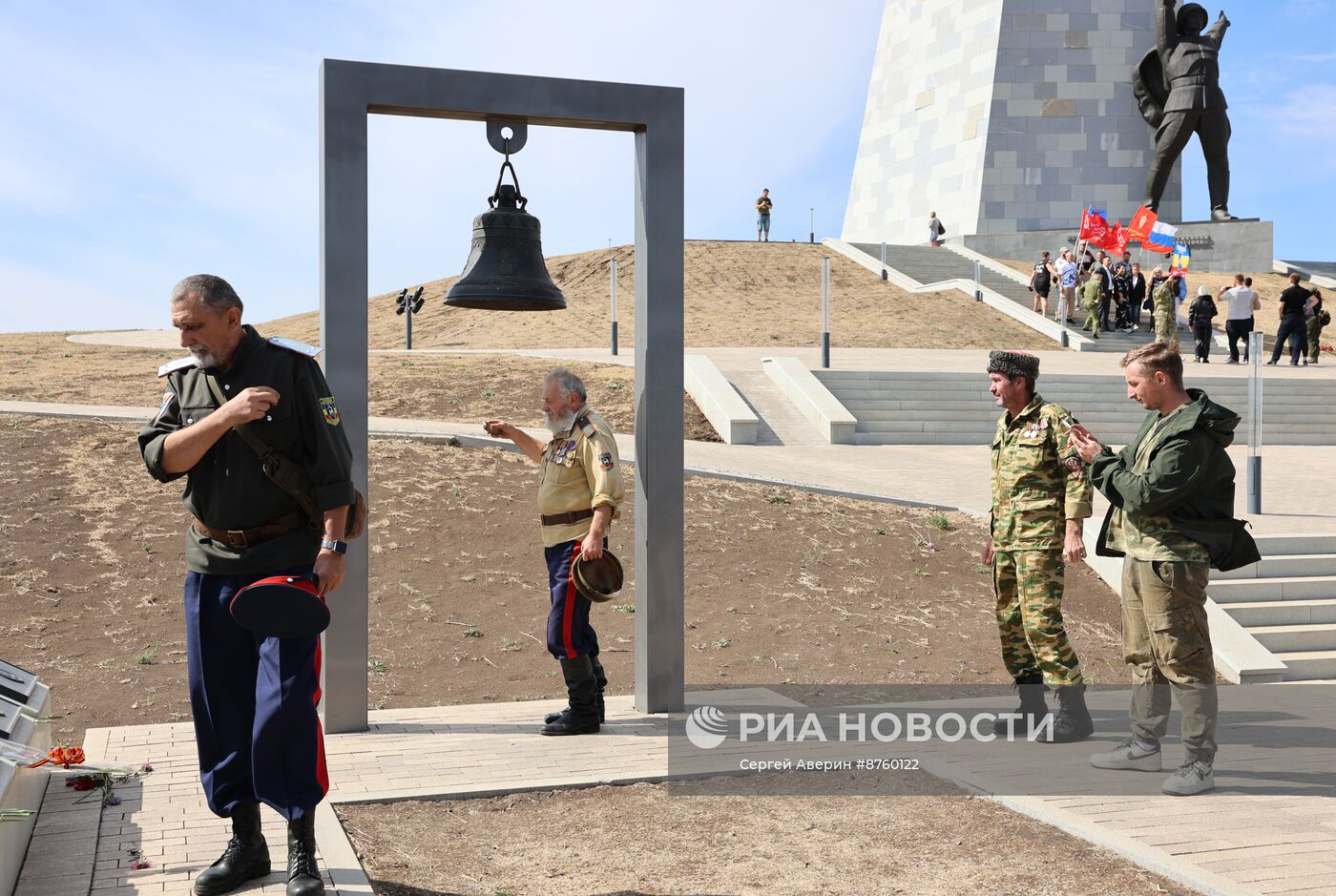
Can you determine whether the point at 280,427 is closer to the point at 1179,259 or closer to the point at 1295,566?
the point at 1295,566

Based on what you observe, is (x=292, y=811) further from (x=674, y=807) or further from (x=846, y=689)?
(x=846, y=689)

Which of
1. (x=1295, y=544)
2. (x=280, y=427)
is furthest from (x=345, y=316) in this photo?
(x=1295, y=544)

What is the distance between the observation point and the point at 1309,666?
794 centimetres

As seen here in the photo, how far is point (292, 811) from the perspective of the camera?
11.6 feet

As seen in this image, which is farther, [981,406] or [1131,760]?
[981,406]

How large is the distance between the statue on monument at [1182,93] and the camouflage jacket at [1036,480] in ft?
108

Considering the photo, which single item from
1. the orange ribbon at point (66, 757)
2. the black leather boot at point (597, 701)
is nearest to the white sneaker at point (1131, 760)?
the black leather boot at point (597, 701)

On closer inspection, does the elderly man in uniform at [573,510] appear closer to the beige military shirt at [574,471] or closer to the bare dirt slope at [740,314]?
Result: the beige military shirt at [574,471]

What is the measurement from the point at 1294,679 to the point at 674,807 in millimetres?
5249

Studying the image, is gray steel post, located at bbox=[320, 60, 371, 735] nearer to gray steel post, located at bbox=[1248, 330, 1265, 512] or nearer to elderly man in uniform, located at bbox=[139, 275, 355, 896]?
elderly man in uniform, located at bbox=[139, 275, 355, 896]

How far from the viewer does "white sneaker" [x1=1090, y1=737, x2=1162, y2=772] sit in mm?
5113

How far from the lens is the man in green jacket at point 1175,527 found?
4668 millimetres

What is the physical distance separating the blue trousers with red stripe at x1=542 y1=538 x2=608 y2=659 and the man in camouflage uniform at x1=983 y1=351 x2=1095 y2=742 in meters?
1.89

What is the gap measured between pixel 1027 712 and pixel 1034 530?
3.48ft
